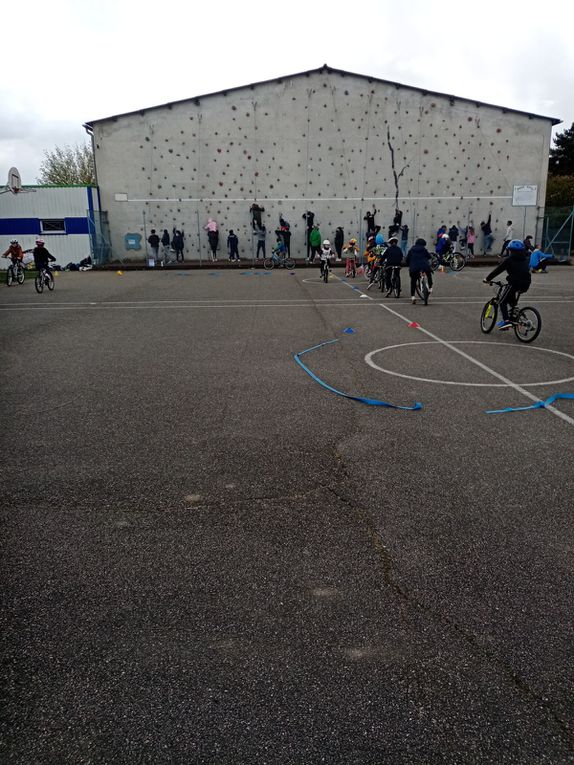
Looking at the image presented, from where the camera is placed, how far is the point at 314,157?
37.3 meters

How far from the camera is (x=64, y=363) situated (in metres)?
9.90

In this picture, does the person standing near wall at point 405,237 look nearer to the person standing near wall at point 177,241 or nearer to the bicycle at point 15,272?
the person standing near wall at point 177,241

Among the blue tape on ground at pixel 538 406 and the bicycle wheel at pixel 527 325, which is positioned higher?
the bicycle wheel at pixel 527 325

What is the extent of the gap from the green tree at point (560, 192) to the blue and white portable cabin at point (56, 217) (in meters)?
35.2

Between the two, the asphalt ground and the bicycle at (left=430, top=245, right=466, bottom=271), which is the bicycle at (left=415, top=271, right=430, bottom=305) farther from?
the bicycle at (left=430, top=245, right=466, bottom=271)

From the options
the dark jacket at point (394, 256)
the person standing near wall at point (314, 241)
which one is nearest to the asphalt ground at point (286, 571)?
the dark jacket at point (394, 256)

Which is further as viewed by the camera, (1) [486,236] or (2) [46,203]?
(1) [486,236]

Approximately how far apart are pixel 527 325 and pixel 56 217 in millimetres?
32953

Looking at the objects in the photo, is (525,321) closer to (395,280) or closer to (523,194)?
(395,280)

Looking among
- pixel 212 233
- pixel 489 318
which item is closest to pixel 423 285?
pixel 489 318

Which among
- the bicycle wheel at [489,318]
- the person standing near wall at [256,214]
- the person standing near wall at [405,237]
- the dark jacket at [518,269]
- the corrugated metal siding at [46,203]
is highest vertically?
the corrugated metal siding at [46,203]

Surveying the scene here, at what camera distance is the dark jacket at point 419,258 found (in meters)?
16.4

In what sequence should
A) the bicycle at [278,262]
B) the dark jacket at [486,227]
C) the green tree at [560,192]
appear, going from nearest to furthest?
the bicycle at [278,262]
the dark jacket at [486,227]
the green tree at [560,192]

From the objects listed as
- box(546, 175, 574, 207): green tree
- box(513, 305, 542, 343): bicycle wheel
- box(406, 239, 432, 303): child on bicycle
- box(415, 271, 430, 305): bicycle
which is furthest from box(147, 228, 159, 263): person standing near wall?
box(546, 175, 574, 207): green tree
